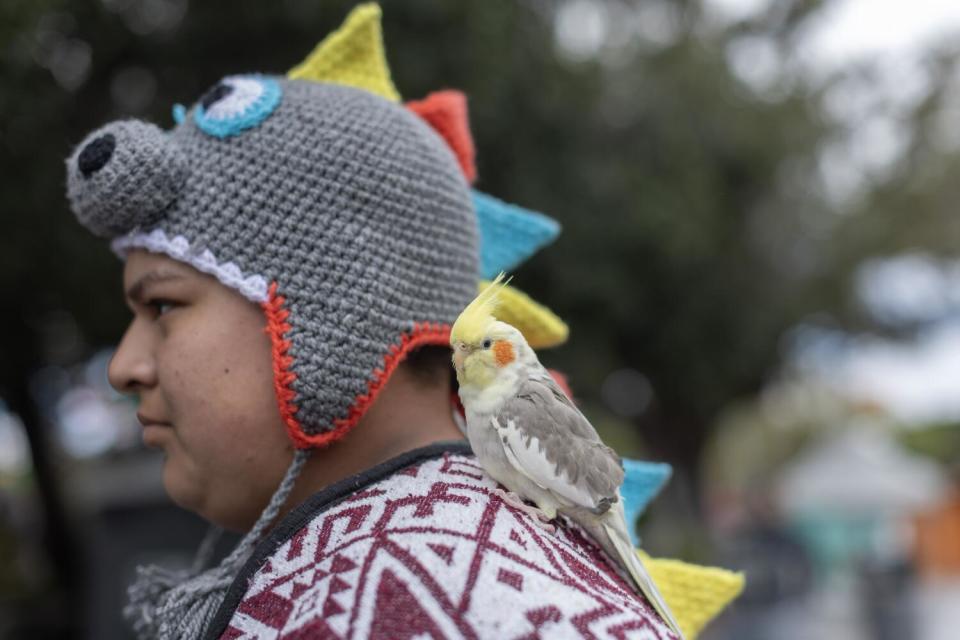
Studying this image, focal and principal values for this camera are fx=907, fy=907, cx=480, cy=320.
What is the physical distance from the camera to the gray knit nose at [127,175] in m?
1.66

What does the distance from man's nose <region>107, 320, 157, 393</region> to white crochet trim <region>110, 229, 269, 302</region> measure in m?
0.18

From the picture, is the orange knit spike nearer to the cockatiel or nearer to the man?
the man

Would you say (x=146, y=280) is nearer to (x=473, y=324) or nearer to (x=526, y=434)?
(x=473, y=324)

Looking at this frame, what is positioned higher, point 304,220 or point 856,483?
point 856,483

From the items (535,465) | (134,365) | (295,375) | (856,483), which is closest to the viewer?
(535,465)

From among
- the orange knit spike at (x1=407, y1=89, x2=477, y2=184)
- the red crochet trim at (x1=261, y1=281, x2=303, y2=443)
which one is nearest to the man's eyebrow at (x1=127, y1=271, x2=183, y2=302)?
the red crochet trim at (x1=261, y1=281, x2=303, y2=443)

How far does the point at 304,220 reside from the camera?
5.44 feet

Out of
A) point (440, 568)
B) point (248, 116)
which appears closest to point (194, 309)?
point (248, 116)

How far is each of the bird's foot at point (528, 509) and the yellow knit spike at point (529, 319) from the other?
627mm

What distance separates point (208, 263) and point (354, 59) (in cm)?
67

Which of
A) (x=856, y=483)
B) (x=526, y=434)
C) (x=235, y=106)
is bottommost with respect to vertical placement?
(x=526, y=434)

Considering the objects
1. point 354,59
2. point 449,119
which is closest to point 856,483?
point 449,119

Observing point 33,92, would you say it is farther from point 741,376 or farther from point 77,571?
point 741,376

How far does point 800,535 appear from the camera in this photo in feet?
42.0
